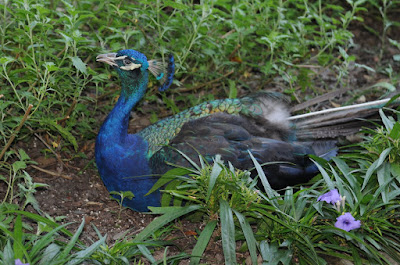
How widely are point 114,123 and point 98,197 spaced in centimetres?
53

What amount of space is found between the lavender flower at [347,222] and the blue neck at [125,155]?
1.13 meters

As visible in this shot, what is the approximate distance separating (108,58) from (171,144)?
27.0 inches

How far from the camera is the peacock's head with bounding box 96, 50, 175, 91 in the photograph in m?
3.40

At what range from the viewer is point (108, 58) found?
3.38m

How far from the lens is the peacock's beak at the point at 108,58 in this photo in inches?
133

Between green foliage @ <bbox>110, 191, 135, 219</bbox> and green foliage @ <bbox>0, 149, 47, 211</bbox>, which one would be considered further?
green foliage @ <bbox>110, 191, 135, 219</bbox>

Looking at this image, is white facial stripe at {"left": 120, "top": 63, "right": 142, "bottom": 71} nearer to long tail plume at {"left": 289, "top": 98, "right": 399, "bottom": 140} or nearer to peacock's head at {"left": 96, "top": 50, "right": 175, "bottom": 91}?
peacock's head at {"left": 96, "top": 50, "right": 175, "bottom": 91}

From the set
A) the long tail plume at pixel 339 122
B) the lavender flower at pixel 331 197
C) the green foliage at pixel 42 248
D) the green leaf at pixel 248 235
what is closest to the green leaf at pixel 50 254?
the green foliage at pixel 42 248

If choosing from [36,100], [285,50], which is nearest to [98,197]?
[36,100]

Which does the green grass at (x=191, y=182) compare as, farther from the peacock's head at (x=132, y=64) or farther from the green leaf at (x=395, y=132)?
the peacock's head at (x=132, y=64)

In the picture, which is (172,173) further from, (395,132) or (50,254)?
(395,132)

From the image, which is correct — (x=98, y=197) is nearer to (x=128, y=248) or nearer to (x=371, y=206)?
(x=128, y=248)

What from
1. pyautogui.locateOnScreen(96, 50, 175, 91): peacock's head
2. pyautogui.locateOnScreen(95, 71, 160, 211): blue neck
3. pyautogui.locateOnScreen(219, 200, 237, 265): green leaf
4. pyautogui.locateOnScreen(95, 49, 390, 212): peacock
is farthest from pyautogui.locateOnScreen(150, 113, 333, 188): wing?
pyautogui.locateOnScreen(219, 200, 237, 265): green leaf

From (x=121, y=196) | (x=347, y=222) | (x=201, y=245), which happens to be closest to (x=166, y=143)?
(x=121, y=196)
